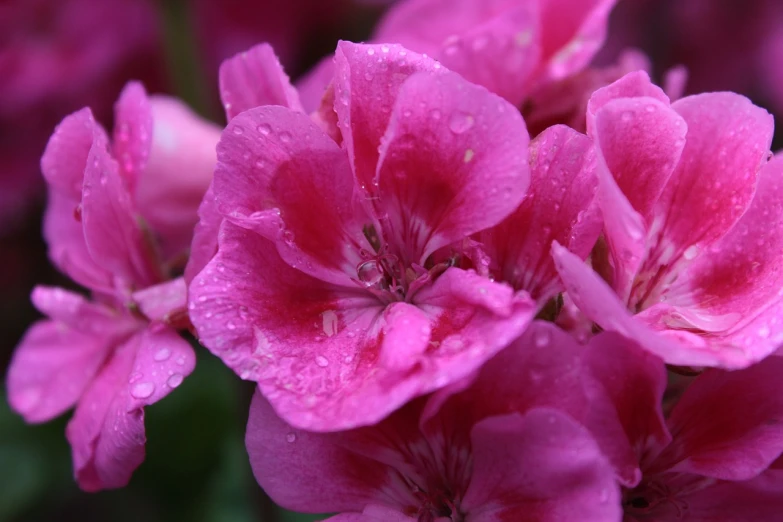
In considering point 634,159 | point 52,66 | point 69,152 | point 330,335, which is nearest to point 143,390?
point 330,335

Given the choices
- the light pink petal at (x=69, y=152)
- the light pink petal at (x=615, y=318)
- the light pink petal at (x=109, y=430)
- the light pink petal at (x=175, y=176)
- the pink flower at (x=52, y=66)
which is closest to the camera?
the light pink petal at (x=615, y=318)

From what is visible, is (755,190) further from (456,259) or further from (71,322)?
(71,322)

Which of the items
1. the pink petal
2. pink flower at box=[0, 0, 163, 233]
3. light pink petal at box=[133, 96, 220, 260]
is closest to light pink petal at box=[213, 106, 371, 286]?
the pink petal

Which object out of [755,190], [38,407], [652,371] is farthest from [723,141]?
[38,407]

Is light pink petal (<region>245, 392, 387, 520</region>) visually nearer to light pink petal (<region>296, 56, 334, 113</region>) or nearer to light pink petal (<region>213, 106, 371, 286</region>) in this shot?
light pink petal (<region>213, 106, 371, 286</region>)

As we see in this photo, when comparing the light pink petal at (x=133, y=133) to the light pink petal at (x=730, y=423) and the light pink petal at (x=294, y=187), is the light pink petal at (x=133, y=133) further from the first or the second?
the light pink petal at (x=730, y=423)

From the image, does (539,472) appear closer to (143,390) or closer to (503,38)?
(143,390)

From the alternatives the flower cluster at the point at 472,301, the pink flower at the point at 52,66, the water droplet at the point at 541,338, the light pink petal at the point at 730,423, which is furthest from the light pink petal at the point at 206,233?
the pink flower at the point at 52,66
